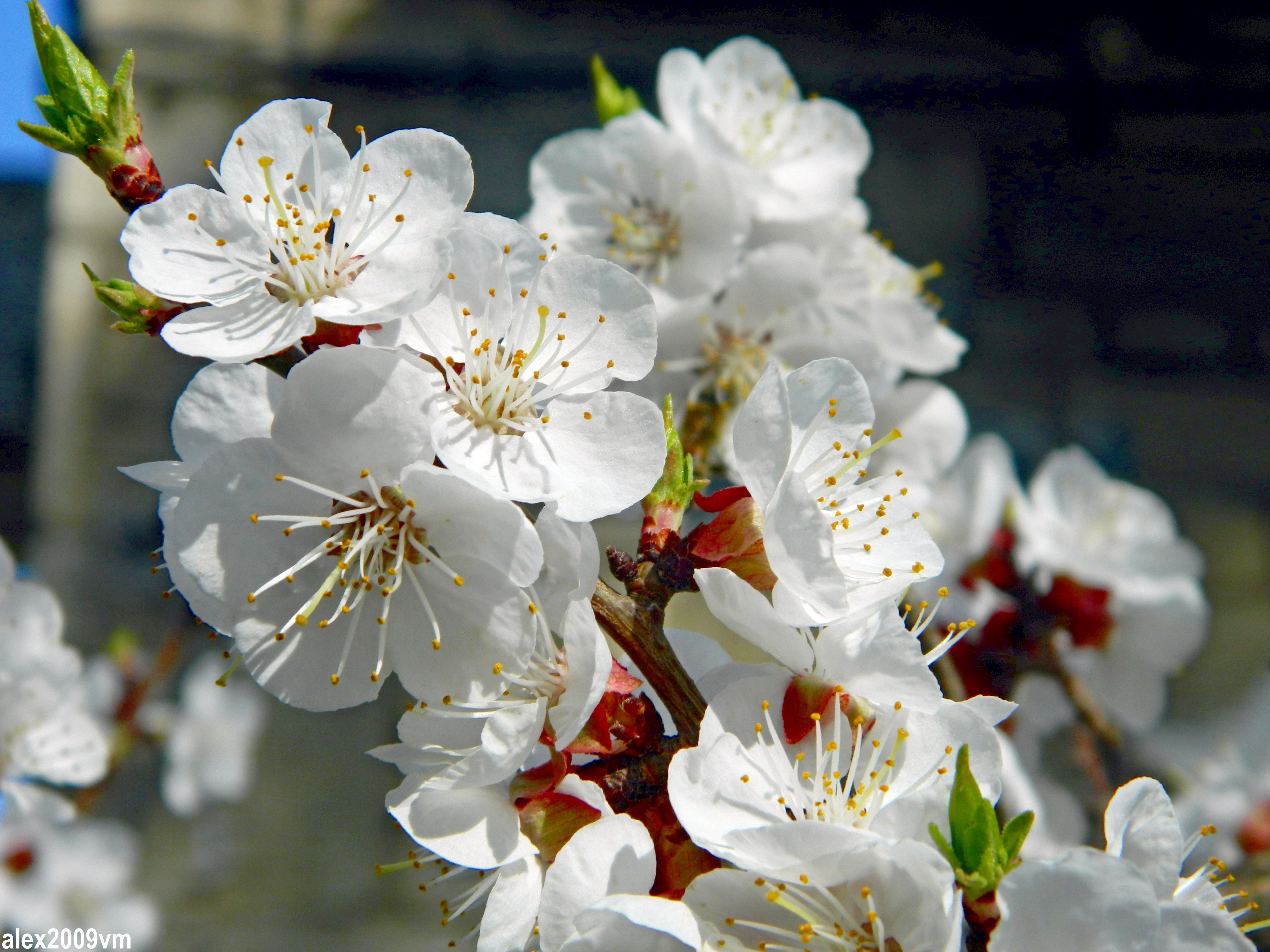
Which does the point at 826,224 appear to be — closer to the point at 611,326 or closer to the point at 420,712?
the point at 611,326

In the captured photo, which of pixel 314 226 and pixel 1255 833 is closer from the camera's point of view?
pixel 314 226

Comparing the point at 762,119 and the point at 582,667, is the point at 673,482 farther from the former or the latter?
the point at 762,119

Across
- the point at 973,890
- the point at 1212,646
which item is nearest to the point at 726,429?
the point at 973,890

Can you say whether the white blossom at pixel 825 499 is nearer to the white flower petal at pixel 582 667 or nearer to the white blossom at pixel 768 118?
the white flower petal at pixel 582 667

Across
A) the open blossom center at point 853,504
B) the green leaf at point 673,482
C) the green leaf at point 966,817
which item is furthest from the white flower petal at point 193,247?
the green leaf at point 966,817

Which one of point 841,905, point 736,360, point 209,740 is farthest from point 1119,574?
point 209,740
